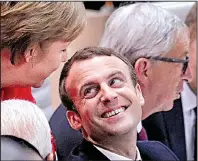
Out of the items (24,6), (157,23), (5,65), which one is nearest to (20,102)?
(5,65)

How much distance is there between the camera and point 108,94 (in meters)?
1.00

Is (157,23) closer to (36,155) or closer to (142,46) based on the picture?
(142,46)

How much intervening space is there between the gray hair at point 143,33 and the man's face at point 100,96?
65 millimetres

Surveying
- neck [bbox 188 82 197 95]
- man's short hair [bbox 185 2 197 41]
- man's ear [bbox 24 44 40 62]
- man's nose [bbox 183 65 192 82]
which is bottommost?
neck [bbox 188 82 197 95]

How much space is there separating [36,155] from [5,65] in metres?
0.18

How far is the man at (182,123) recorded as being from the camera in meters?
1.12

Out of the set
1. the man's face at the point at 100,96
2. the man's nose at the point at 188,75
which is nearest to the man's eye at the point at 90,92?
the man's face at the point at 100,96

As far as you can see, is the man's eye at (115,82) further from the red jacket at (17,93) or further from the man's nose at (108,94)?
the red jacket at (17,93)

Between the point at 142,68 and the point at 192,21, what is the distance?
0.16 metres

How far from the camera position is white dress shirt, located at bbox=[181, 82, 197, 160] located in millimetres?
1134

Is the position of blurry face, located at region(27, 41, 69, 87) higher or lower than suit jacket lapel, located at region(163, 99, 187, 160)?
higher

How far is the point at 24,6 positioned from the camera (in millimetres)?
989

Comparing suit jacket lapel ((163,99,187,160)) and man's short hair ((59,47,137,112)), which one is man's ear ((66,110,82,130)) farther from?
suit jacket lapel ((163,99,187,160))

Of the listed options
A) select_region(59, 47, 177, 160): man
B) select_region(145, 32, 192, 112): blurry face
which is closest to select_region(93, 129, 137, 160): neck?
select_region(59, 47, 177, 160): man
